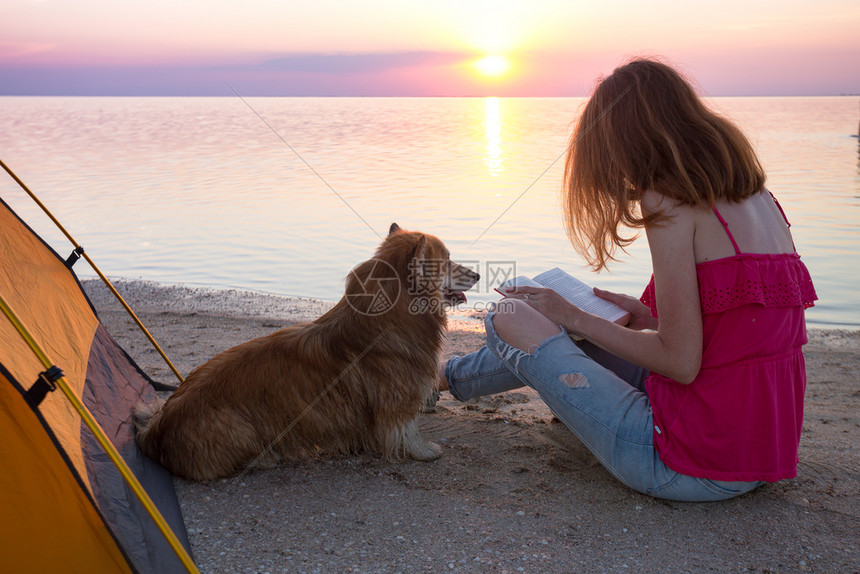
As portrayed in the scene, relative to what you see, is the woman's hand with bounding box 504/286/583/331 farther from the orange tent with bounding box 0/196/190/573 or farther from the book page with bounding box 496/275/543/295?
the orange tent with bounding box 0/196/190/573

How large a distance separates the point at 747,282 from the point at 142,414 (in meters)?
3.18

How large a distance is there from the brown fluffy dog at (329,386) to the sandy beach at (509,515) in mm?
177

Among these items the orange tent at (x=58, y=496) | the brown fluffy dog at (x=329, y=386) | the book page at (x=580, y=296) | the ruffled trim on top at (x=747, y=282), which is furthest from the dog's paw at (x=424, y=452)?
the ruffled trim on top at (x=747, y=282)

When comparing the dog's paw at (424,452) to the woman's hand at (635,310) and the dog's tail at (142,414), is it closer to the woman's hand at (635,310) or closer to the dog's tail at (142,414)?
the woman's hand at (635,310)

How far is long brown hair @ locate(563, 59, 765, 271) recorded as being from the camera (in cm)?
259

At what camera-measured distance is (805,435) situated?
3.94 meters

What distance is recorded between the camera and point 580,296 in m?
3.65

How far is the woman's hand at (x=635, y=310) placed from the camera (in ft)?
11.8

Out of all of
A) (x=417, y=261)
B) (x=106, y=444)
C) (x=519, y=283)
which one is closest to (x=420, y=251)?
(x=417, y=261)

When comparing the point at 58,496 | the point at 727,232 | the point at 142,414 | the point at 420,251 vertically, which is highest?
the point at 727,232

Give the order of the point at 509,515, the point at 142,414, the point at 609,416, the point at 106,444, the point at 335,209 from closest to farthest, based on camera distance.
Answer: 1. the point at 106,444
2. the point at 609,416
3. the point at 509,515
4. the point at 142,414
5. the point at 335,209

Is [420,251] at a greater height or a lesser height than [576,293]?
greater

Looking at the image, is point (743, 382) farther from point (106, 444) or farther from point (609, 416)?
point (106, 444)

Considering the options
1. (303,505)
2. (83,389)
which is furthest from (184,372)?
(303,505)
